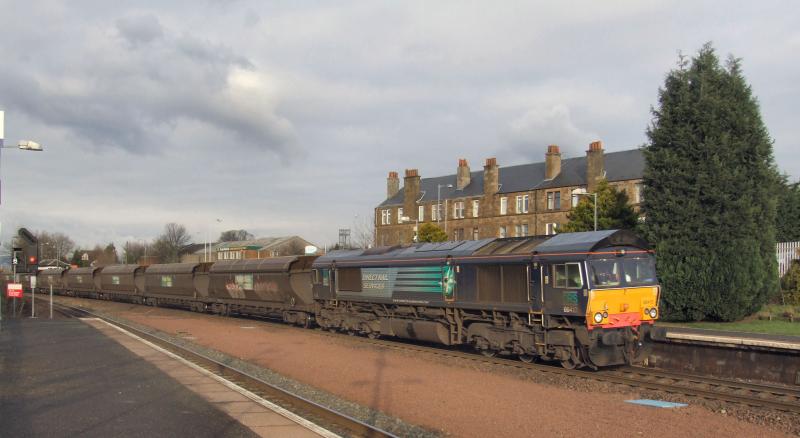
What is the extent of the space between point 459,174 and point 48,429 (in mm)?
74334

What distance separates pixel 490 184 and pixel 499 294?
5885cm

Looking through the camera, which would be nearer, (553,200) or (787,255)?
(787,255)

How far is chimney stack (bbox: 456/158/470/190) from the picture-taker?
83.2 metres

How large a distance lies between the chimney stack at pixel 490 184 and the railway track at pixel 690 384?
5789cm

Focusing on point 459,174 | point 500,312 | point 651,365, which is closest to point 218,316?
point 500,312

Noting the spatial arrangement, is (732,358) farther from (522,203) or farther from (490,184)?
(490,184)

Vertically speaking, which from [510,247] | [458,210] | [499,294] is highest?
[458,210]

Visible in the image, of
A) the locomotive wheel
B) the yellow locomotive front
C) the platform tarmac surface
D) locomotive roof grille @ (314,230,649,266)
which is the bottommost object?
the locomotive wheel

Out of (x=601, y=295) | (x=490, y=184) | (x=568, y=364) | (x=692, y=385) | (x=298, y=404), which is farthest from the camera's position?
(x=490, y=184)

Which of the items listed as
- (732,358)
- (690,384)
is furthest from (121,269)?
(690,384)

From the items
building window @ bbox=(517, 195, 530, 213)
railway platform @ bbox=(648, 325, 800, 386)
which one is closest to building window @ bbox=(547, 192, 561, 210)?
building window @ bbox=(517, 195, 530, 213)

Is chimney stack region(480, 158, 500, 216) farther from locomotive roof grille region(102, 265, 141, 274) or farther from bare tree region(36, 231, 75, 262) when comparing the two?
bare tree region(36, 231, 75, 262)

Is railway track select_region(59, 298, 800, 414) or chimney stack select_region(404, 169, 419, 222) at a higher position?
chimney stack select_region(404, 169, 419, 222)

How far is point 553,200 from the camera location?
7144cm
